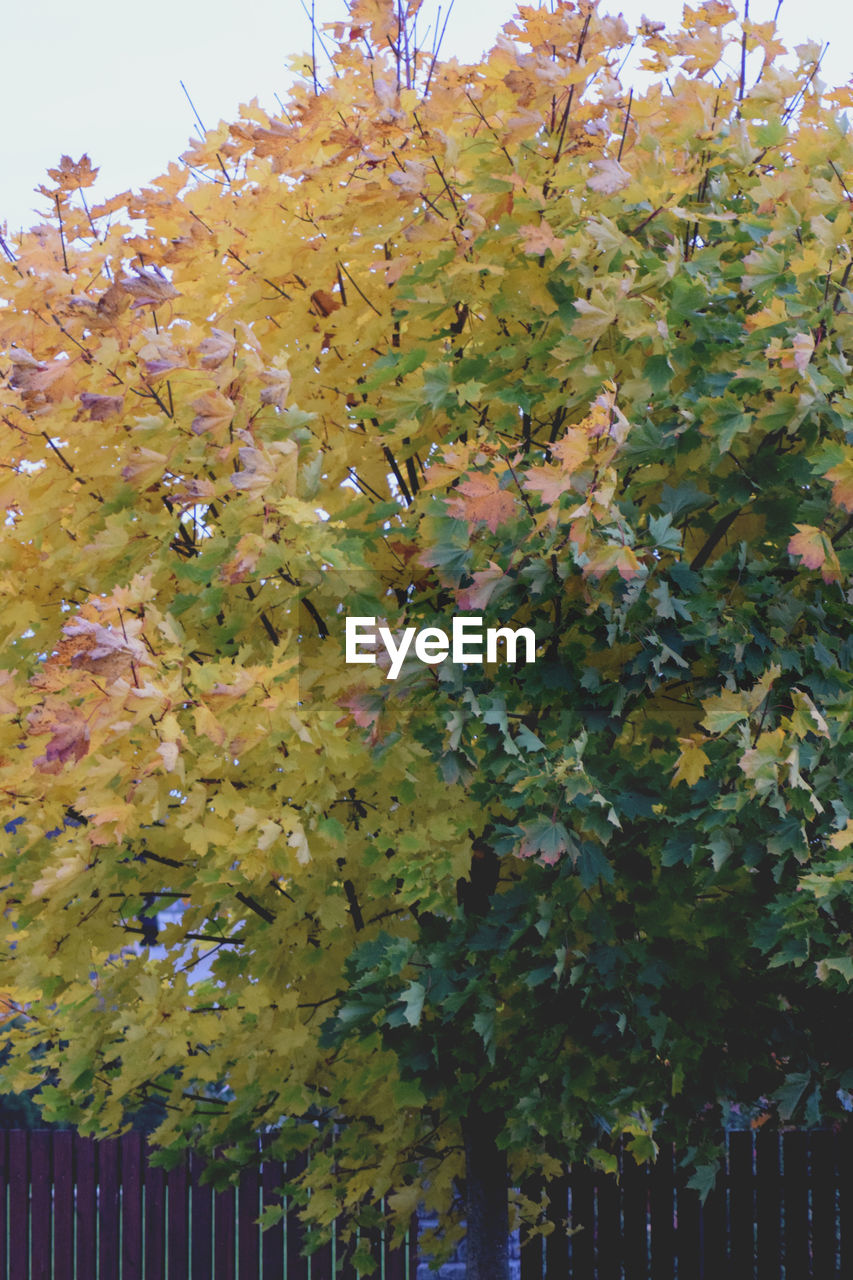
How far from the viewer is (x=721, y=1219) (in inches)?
307

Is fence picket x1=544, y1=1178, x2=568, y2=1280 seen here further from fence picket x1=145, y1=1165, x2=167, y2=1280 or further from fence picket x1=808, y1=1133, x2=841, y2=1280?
fence picket x1=145, y1=1165, x2=167, y2=1280


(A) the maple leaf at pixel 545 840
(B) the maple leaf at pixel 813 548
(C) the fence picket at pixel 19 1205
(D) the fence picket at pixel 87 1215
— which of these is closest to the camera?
(A) the maple leaf at pixel 545 840

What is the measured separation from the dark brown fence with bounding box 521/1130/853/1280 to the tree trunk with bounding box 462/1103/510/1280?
2145 millimetres

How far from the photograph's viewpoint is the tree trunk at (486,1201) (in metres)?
5.51

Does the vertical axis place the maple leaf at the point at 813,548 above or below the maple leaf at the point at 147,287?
below

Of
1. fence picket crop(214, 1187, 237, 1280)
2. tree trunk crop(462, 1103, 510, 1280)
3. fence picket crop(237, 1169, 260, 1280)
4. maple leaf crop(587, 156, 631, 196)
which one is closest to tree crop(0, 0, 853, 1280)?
maple leaf crop(587, 156, 631, 196)

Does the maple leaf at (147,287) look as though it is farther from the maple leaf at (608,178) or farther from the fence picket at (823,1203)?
the fence picket at (823,1203)

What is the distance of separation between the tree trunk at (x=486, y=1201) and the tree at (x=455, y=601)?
1.29 ft

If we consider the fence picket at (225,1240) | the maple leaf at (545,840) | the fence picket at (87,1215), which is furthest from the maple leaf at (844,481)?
the fence picket at (87,1215)

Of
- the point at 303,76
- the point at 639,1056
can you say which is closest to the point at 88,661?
the point at 639,1056

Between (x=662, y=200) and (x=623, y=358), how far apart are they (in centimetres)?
53

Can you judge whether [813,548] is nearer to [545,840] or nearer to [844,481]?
[844,481]

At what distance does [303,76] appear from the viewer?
18.5 ft

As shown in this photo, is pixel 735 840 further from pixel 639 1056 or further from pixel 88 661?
pixel 88 661
